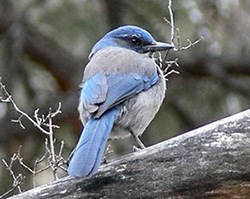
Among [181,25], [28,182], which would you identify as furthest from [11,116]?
[181,25]

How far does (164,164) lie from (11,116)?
15.3ft

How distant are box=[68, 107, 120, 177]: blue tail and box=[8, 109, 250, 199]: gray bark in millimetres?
92

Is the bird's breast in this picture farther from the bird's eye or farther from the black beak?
the bird's eye

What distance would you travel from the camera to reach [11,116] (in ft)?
31.1

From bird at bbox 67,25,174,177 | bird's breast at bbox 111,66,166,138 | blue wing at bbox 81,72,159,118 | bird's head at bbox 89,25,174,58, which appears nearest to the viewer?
bird at bbox 67,25,174,177

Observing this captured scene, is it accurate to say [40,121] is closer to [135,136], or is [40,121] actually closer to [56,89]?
[135,136]

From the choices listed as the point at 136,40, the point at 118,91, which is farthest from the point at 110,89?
the point at 136,40

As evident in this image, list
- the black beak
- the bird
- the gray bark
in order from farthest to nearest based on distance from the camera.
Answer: the black beak < the bird < the gray bark

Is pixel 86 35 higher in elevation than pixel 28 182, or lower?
higher

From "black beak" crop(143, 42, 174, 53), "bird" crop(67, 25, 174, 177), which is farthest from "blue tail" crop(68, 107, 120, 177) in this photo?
"black beak" crop(143, 42, 174, 53)

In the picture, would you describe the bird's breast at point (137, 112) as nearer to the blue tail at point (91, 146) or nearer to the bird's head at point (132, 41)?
the blue tail at point (91, 146)

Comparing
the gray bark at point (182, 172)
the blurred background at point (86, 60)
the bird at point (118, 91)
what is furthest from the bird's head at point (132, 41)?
the blurred background at point (86, 60)

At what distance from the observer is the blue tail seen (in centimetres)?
497

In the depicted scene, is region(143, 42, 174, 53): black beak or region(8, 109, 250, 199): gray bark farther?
region(143, 42, 174, 53): black beak
